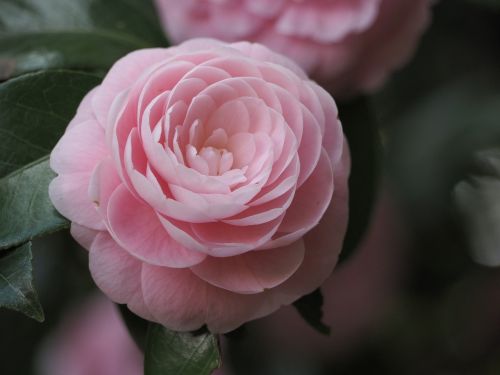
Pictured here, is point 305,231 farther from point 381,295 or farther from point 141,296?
point 381,295

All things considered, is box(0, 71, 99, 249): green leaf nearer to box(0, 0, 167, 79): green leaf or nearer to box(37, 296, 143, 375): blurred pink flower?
box(0, 0, 167, 79): green leaf

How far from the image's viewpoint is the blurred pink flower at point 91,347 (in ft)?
3.45

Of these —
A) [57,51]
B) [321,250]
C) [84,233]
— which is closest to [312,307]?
[321,250]

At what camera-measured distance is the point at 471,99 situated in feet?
3.39

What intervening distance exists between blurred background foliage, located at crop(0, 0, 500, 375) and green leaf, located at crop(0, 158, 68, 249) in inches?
18.9

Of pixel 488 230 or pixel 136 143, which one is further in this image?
pixel 488 230

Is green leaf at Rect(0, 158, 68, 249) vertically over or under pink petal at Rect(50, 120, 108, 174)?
under

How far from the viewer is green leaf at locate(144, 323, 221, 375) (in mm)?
516

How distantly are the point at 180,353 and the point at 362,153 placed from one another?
304mm

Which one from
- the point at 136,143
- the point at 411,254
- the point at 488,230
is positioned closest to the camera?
the point at 136,143

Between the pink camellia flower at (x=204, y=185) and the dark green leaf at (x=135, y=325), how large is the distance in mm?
122

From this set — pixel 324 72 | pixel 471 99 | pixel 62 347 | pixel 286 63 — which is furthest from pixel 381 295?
pixel 286 63

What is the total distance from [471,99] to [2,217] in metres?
0.69

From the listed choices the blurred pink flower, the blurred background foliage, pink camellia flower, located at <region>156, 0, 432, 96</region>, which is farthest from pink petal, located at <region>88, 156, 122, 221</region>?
the blurred pink flower
